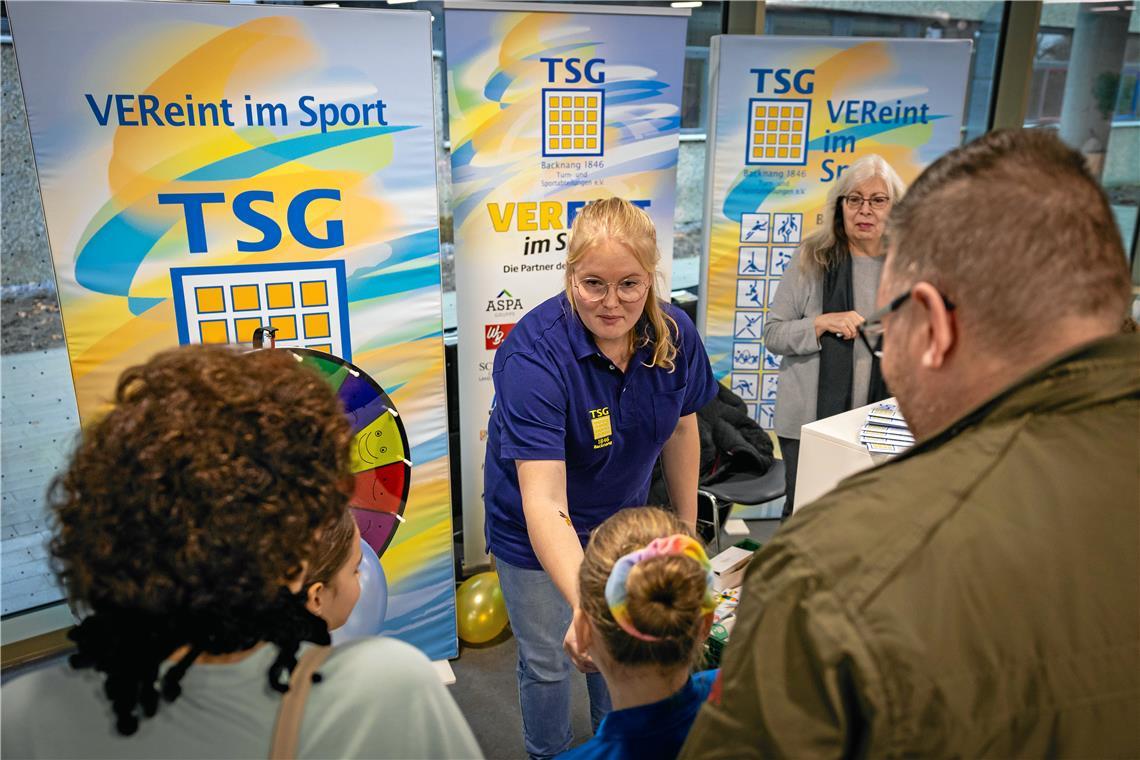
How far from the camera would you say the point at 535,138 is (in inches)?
119

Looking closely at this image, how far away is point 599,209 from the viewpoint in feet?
5.80

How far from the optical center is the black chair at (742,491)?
125 inches

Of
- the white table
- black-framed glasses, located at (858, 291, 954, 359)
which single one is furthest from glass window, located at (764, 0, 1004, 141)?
black-framed glasses, located at (858, 291, 954, 359)

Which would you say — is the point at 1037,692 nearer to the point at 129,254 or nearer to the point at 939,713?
the point at 939,713

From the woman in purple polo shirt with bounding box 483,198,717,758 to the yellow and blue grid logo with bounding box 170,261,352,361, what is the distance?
91 cm

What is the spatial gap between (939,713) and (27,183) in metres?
3.36

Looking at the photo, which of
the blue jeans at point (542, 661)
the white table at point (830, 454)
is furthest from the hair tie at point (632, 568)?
the blue jeans at point (542, 661)

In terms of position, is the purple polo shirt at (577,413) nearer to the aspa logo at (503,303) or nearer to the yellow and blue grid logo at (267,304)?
the yellow and blue grid logo at (267,304)

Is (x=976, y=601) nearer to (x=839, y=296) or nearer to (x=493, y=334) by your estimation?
(x=839, y=296)

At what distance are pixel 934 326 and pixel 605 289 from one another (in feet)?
3.21

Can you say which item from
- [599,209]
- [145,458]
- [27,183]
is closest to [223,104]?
[27,183]

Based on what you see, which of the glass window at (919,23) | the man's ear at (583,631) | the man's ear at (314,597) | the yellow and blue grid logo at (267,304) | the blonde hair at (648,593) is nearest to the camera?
the man's ear at (314,597)

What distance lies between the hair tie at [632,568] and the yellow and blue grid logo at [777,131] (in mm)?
2890

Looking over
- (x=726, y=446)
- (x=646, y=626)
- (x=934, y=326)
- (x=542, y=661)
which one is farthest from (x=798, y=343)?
(x=934, y=326)
